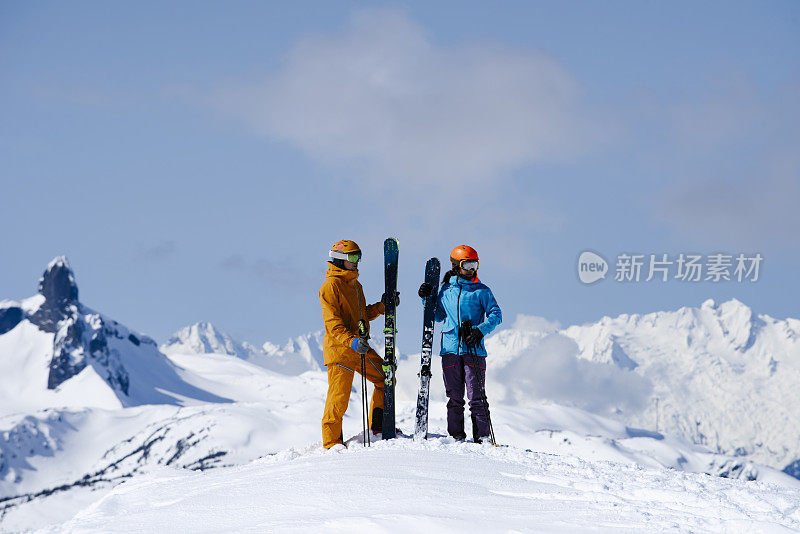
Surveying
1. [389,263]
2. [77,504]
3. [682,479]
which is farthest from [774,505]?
[77,504]

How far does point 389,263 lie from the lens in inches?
509

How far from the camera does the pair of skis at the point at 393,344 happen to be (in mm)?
12391

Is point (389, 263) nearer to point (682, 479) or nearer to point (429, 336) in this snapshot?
point (429, 336)

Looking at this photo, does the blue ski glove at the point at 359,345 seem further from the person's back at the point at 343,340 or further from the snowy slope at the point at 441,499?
the snowy slope at the point at 441,499

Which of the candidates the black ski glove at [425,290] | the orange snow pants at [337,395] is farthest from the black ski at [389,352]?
the black ski glove at [425,290]

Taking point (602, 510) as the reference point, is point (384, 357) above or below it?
above

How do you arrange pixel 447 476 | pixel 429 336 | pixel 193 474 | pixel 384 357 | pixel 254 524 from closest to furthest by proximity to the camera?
pixel 254 524, pixel 447 476, pixel 193 474, pixel 384 357, pixel 429 336

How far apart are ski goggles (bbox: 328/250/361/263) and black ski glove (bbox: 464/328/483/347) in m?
2.24

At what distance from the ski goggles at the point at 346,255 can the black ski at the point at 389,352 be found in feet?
2.30

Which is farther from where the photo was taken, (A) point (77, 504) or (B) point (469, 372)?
(A) point (77, 504)

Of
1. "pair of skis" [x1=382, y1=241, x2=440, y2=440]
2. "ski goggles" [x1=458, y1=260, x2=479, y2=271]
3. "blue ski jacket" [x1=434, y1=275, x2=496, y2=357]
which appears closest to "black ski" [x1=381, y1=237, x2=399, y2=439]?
"pair of skis" [x1=382, y1=241, x2=440, y2=440]

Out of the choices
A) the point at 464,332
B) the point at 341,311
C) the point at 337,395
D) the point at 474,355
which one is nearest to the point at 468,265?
the point at 464,332

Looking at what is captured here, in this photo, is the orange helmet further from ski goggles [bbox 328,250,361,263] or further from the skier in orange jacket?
ski goggles [bbox 328,250,361,263]

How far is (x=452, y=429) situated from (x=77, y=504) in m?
202
